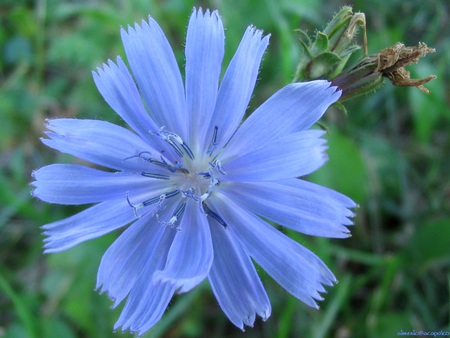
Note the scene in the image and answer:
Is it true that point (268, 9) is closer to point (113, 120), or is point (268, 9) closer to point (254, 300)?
point (113, 120)

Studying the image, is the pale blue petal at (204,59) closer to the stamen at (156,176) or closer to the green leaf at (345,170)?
the stamen at (156,176)

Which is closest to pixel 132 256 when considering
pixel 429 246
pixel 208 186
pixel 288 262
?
pixel 208 186

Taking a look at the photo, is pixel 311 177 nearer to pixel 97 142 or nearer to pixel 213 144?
pixel 213 144

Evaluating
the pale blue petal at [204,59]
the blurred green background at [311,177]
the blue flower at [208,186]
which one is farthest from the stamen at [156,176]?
the blurred green background at [311,177]

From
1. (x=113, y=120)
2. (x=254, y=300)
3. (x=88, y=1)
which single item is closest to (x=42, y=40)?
(x=88, y=1)

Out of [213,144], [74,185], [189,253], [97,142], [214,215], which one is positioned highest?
[213,144]

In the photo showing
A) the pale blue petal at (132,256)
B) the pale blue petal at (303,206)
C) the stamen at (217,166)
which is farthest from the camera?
the stamen at (217,166)
